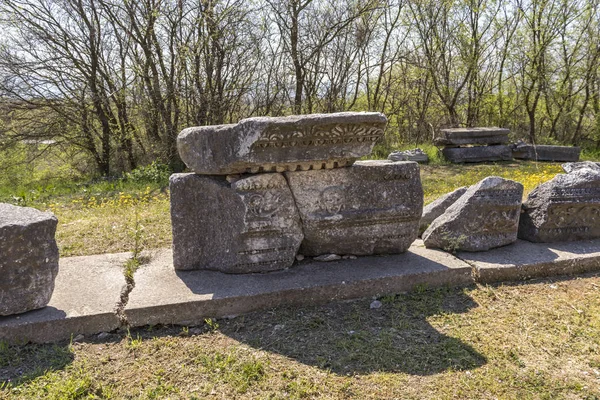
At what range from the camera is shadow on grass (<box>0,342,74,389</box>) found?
6.97ft

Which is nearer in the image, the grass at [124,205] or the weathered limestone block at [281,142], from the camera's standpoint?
the weathered limestone block at [281,142]

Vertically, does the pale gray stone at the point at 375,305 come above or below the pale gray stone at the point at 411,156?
below

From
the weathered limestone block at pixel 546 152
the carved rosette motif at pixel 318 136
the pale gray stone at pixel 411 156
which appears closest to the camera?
the carved rosette motif at pixel 318 136

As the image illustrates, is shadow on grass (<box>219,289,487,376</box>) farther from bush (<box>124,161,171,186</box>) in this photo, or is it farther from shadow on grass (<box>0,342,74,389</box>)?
bush (<box>124,161,171,186</box>)

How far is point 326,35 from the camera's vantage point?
10602 millimetres

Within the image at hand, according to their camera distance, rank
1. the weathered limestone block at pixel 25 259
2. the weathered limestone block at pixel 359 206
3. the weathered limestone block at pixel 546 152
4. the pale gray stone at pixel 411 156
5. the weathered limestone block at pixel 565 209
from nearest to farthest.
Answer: the weathered limestone block at pixel 25 259, the weathered limestone block at pixel 359 206, the weathered limestone block at pixel 565 209, the pale gray stone at pixel 411 156, the weathered limestone block at pixel 546 152

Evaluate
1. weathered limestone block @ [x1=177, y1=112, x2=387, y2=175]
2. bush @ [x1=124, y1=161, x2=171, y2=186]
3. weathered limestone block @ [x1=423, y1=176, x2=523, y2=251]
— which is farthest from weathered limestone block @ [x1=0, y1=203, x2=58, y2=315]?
bush @ [x1=124, y1=161, x2=171, y2=186]

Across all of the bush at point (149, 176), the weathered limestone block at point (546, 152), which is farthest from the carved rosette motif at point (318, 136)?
the weathered limestone block at point (546, 152)

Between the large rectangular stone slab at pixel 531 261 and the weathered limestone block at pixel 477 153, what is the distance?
20.9ft

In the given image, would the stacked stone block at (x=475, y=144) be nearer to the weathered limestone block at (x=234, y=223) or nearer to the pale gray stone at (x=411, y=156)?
the pale gray stone at (x=411, y=156)

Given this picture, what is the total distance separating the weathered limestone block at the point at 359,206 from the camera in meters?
3.08

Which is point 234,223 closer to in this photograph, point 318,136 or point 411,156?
point 318,136

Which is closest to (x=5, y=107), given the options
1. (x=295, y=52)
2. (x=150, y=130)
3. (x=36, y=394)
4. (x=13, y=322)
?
(x=150, y=130)

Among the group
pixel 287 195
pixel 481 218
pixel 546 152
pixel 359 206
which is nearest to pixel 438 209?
pixel 481 218
